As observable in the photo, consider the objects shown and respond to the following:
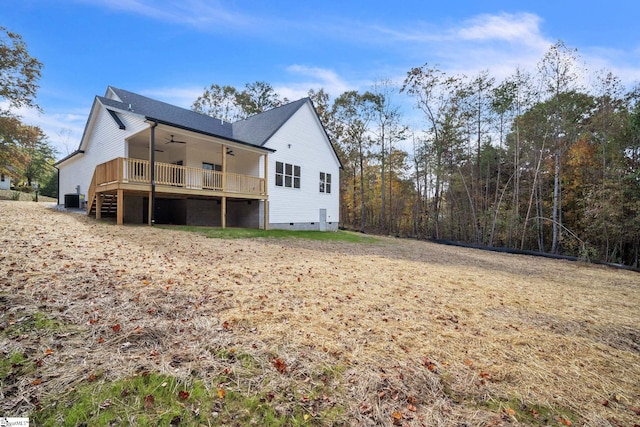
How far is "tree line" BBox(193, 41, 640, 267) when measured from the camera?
1141cm

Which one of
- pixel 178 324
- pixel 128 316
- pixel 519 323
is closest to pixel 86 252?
pixel 128 316

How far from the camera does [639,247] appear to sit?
37.1 feet

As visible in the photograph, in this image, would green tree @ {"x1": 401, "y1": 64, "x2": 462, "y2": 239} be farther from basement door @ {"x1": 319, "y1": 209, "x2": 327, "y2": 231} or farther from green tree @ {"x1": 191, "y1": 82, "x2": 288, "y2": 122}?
green tree @ {"x1": 191, "y1": 82, "x2": 288, "y2": 122}

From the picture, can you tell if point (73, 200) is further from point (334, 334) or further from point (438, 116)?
point (438, 116)

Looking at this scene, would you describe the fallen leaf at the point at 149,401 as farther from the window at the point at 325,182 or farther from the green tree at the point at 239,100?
the green tree at the point at 239,100

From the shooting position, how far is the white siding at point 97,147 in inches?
453

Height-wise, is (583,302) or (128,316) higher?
(128,316)

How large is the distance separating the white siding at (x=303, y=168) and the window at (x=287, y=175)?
0.74ft

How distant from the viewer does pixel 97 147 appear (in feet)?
45.5

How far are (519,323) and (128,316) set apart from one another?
16.4 ft

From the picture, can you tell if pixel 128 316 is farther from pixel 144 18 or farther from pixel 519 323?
pixel 144 18

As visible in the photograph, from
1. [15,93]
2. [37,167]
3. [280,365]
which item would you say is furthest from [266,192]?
[37,167]

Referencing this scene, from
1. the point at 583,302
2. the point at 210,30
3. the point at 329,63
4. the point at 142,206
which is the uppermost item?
the point at 329,63

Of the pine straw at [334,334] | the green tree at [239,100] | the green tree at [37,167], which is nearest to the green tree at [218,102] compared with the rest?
the green tree at [239,100]
